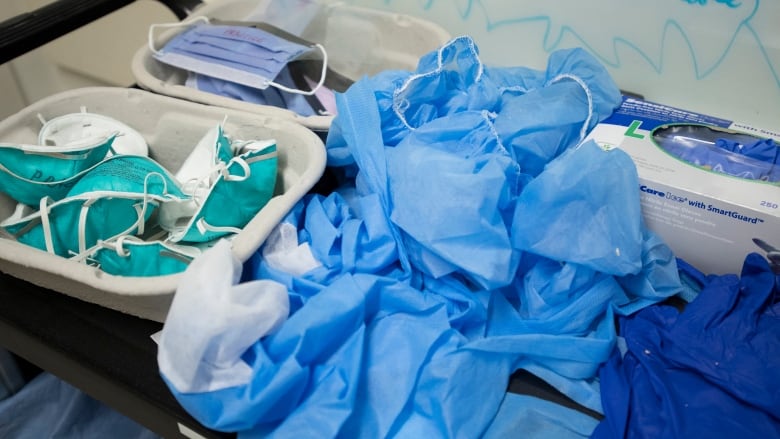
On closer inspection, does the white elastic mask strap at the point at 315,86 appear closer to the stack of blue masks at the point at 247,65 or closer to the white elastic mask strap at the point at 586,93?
the stack of blue masks at the point at 247,65

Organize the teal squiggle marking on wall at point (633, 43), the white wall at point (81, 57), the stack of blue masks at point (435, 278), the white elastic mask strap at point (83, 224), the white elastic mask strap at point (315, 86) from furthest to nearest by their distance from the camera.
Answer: the white wall at point (81, 57), the white elastic mask strap at point (315, 86), the teal squiggle marking on wall at point (633, 43), the white elastic mask strap at point (83, 224), the stack of blue masks at point (435, 278)

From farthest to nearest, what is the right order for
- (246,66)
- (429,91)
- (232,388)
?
(246,66)
(429,91)
(232,388)

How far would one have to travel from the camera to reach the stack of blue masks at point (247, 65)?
875 mm

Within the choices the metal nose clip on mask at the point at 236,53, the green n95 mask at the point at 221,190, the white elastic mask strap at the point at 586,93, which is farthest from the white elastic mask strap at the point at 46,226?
the white elastic mask strap at the point at 586,93

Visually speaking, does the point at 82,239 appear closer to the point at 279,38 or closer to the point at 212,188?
the point at 212,188

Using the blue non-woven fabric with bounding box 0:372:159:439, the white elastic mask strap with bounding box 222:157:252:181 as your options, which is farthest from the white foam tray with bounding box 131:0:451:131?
the blue non-woven fabric with bounding box 0:372:159:439

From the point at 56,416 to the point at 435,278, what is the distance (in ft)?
2.14

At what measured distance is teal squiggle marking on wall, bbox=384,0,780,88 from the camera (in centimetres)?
75

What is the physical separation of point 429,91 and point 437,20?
31 cm

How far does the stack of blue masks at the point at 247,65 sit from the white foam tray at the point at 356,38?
36mm

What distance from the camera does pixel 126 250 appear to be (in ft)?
2.03

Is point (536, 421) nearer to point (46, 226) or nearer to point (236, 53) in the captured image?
point (46, 226)

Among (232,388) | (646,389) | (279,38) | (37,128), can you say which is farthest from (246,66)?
(646,389)

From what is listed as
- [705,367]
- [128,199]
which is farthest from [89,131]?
[705,367]
